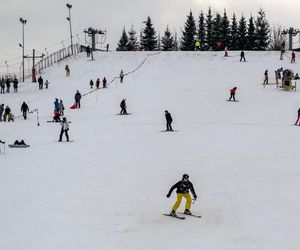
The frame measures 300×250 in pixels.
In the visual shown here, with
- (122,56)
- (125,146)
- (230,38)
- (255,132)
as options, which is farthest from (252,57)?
(125,146)

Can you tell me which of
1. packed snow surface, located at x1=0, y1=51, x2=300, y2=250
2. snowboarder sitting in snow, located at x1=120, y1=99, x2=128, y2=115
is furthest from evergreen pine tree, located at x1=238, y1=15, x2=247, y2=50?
snowboarder sitting in snow, located at x1=120, y1=99, x2=128, y2=115

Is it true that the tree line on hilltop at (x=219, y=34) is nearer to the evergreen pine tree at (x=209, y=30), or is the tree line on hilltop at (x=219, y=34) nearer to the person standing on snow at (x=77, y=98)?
the evergreen pine tree at (x=209, y=30)

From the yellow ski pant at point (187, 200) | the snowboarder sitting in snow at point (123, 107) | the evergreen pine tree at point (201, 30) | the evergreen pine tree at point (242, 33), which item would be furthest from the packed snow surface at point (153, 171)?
the evergreen pine tree at point (201, 30)

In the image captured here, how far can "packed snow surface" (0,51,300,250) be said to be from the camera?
40.0 feet

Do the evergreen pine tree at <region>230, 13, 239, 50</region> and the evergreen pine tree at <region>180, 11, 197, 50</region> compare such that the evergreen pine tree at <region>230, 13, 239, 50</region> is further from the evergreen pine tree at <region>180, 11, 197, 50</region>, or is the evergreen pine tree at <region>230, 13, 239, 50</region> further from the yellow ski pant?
the yellow ski pant

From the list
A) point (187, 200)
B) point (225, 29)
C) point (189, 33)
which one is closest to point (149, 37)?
point (189, 33)

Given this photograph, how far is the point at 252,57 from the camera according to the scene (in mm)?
55531

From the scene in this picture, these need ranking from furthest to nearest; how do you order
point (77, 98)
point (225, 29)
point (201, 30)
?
1. point (201, 30)
2. point (225, 29)
3. point (77, 98)

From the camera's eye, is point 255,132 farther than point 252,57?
No

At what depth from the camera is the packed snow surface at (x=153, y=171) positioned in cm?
1220

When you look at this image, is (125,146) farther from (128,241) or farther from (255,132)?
(128,241)

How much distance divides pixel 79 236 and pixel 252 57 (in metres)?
46.4

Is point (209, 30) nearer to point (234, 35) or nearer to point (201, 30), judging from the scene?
point (201, 30)

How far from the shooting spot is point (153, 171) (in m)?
18.8
